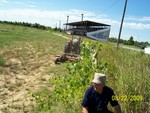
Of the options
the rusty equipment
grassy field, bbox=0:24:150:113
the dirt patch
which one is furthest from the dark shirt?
the rusty equipment

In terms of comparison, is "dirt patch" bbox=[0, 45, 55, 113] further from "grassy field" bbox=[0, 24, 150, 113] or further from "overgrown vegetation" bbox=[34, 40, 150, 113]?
"overgrown vegetation" bbox=[34, 40, 150, 113]

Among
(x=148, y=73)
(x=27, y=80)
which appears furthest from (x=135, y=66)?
(x=27, y=80)

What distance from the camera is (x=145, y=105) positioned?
13.9 ft

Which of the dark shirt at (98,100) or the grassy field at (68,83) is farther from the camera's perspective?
the grassy field at (68,83)

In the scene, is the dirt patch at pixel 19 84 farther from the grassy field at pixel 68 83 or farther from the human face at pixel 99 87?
the human face at pixel 99 87

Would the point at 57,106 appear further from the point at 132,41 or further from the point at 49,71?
the point at 132,41

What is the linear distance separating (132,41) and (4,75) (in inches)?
2578

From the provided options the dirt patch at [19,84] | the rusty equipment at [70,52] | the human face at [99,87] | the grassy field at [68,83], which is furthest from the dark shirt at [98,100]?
the rusty equipment at [70,52]

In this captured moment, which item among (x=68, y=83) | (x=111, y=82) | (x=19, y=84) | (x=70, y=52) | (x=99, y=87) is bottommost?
(x=19, y=84)

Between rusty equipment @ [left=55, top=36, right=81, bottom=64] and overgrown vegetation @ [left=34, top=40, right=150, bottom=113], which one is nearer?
overgrown vegetation @ [left=34, top=40, right=150, bottom=113]
